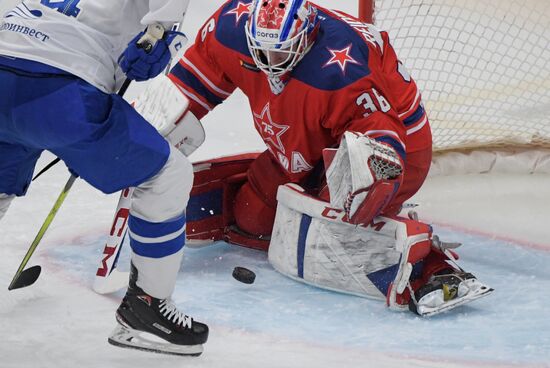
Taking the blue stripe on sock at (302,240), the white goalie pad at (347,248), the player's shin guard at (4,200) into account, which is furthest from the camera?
the blue stripe on sock at (302,240)

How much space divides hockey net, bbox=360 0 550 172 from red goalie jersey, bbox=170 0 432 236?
76cm

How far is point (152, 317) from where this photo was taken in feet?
7.63

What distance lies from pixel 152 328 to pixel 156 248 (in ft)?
0.66

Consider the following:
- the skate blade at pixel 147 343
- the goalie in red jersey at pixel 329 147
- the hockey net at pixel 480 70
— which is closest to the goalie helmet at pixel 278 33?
the goalie in red jersey at pixel 329 147

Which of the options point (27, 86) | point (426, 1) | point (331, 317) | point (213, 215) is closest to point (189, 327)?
point (331, 317)

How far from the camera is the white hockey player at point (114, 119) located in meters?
2.13

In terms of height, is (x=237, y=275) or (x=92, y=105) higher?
(x=92, y=105)

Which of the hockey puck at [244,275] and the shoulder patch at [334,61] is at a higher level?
the shoulder patch at [334,61]

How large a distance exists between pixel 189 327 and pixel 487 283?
3.46 ft

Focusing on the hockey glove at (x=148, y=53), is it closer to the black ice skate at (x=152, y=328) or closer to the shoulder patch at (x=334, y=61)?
the black ice skate at (x=152, y=328)

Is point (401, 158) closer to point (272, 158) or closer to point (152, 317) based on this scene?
point (272, 158)

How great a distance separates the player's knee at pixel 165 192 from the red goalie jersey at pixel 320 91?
2.31 ft

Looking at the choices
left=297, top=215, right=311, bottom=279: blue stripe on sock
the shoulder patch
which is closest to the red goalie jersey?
the shoulder patch

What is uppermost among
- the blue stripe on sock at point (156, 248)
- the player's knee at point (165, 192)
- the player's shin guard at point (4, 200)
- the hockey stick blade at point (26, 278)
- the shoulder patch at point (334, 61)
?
the shoulder patch at point (334, 61)
